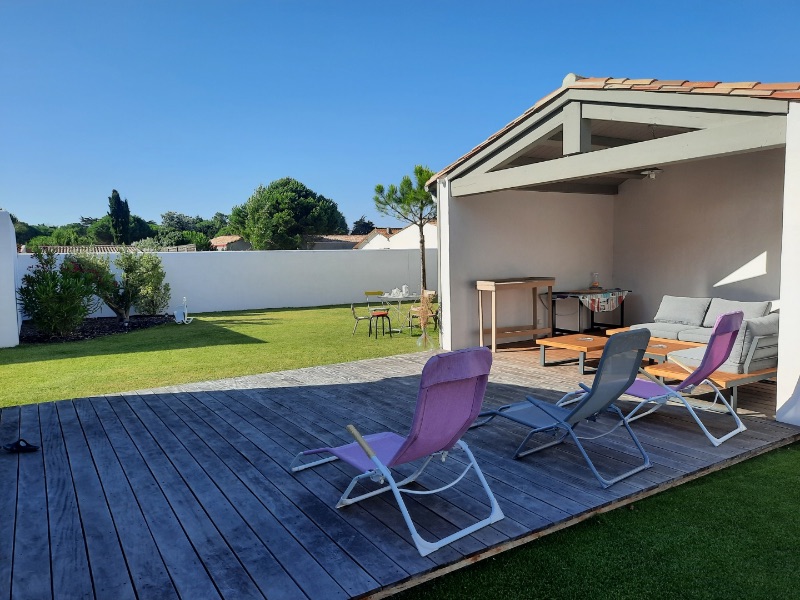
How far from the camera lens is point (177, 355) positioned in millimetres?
9609

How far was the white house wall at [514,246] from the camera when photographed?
8.76 m

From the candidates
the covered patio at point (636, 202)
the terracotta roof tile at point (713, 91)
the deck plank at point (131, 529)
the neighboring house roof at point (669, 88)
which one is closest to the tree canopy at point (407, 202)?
the covered patio at point (636, 202)

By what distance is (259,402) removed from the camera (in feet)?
19.5

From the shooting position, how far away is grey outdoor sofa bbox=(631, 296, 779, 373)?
5.37m

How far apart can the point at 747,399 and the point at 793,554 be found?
10.9 ft

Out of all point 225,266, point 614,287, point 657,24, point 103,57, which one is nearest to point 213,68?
point 103,57

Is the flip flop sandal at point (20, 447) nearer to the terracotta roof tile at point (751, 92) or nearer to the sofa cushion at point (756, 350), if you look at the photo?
the sofa cushion at point (756, 350)

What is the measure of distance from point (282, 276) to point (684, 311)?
535 inches

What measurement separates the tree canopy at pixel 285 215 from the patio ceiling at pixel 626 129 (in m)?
37.1

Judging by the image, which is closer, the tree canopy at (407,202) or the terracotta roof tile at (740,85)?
the terracotta roof tile at (740,85)

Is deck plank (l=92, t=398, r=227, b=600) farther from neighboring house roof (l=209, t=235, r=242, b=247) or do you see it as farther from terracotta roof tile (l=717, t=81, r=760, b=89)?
neighboring house roof (l=209, t=235, r=242, b=247)

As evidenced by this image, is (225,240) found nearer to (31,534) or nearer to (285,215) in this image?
(285,215)

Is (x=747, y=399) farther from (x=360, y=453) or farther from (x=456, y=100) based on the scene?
(x=456, y=100)

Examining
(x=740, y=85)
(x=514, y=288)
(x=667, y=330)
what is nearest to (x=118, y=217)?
(x=514, y=288)
